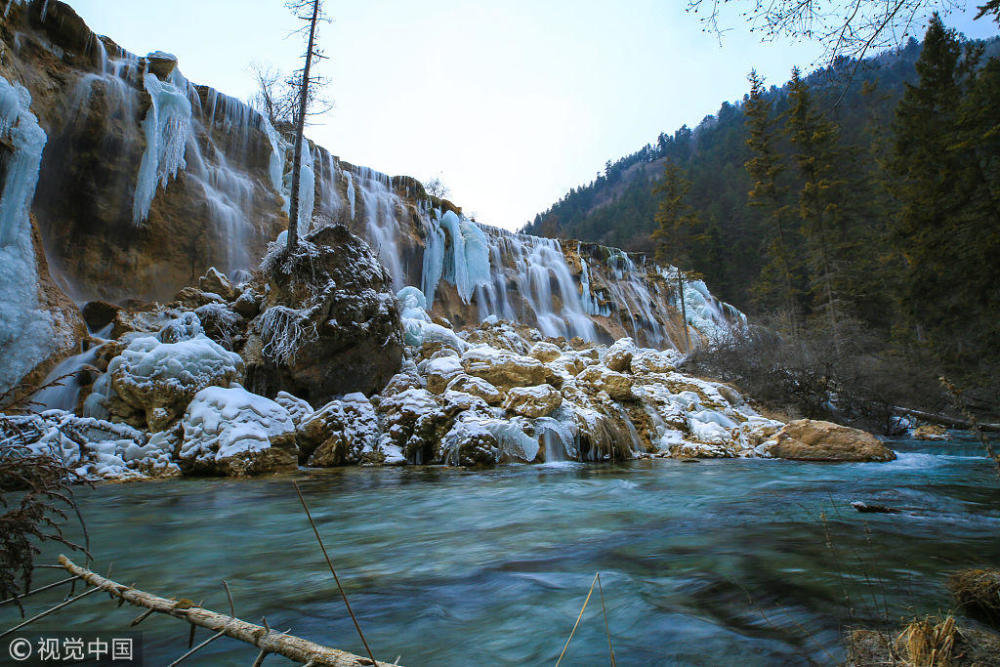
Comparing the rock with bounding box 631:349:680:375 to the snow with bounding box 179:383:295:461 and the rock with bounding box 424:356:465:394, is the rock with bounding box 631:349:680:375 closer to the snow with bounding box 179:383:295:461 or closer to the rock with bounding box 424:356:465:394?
the rock with bounding box 424:356:465:394

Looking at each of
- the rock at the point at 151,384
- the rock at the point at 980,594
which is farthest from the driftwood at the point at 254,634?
the rock at the point at 151,384

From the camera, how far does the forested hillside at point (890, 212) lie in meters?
10.3

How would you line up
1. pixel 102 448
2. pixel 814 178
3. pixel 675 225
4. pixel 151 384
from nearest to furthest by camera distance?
pixel 102 448
pixel 151 384
pixel 814 178
pixel 675 225

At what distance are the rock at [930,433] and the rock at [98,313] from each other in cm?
1880

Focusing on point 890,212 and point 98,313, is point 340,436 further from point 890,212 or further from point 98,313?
point 890,212

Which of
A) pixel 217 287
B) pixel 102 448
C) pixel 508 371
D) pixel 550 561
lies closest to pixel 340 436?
pixel 102 448

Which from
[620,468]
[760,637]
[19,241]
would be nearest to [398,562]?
[760,637]

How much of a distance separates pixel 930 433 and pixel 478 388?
10656 millimetres

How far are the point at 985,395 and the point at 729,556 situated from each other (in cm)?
1100

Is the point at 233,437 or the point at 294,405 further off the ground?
the point at 294,405

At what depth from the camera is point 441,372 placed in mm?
9836

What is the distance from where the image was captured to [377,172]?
2048 cm

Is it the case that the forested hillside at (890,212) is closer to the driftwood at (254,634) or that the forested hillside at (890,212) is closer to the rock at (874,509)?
the rock at (874,509)

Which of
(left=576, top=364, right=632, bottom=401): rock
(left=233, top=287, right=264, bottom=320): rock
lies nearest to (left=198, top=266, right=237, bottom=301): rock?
(left=233, top=287, right=264, bottom=320): rock
